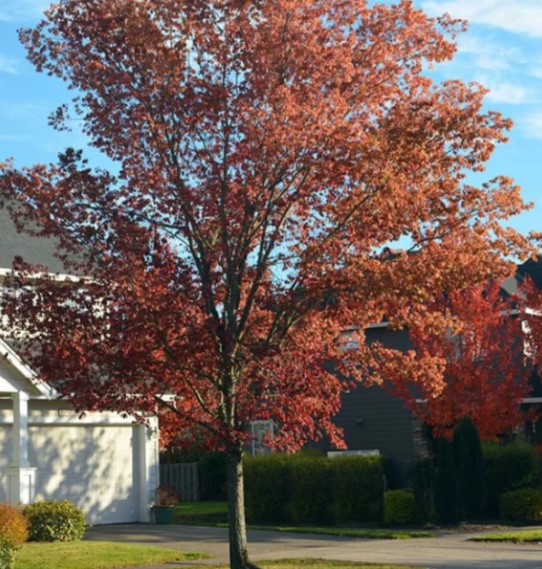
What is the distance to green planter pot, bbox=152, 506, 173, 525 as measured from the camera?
27.5 metres

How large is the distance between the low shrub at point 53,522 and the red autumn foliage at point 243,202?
7.98 meters

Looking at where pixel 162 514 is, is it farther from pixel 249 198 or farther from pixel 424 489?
pixel 249 198

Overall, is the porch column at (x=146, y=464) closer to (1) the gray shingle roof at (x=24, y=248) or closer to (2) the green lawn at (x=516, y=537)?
(1) the gray shingle roof at (x=24, y=248)

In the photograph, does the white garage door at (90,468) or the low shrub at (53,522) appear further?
the white garage door at (90,468)

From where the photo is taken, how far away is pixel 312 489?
95.1 feet

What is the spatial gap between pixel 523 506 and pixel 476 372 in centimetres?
406

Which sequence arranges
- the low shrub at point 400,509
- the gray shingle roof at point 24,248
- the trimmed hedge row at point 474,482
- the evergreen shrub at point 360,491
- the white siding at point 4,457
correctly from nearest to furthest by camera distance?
the white siding at point 4,457, the trimmed hedge row at point 474,482, the low shrub at point 400,509, the evergreen shrub at point 360,491, the gray shingle roof at point 24,248

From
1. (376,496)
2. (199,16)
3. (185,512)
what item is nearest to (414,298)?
(199,16)

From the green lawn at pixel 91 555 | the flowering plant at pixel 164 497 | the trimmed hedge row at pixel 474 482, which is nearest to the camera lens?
the green lawn at pixel 91 555

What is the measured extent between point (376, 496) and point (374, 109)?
15664mm

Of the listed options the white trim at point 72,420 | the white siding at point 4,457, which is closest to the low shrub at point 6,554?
the white siding at point 4,457

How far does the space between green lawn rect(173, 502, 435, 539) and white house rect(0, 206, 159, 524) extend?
2.09 meters

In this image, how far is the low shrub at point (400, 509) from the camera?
2730 cm

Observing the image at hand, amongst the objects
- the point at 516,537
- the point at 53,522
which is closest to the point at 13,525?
the point at 53,522
